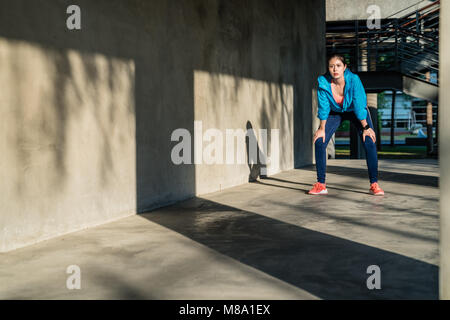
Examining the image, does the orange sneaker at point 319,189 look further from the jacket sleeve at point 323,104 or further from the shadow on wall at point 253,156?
the shadow on wall at point 253,156

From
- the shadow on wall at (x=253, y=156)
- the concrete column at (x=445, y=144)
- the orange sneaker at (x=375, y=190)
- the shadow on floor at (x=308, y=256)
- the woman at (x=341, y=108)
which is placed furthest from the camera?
the shadow on wall at (x=253, y=156)

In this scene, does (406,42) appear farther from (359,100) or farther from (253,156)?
(359,100)

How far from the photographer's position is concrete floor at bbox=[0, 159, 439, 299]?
2863mm

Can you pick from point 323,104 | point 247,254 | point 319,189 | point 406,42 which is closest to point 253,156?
point 319,189

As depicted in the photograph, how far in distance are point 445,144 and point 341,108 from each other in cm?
465

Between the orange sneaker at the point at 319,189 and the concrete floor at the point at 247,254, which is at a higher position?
the orange sneaker at the point at 319,189

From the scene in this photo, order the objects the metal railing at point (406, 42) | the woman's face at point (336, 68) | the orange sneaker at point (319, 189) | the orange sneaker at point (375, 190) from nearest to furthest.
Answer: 1. the woman's face at point (336, 68)
2. the orange sneaker at point (375, 190)
3. the orange sneaker at point (319, 189)
4. the metal railing at point (406, 42)

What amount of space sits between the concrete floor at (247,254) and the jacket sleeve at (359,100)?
41.2 inches

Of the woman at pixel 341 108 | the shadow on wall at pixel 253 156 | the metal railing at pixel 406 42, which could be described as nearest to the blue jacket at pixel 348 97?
the woman at pixel 341 108

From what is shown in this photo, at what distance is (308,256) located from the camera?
141 inches

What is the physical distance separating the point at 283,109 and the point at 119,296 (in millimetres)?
7759

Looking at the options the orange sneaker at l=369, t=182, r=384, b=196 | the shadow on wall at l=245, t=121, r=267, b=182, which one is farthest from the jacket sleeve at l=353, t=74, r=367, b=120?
the shadow on wall at l=245, t=121, r=267, b=182

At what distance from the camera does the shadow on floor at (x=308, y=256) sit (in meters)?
2.86
